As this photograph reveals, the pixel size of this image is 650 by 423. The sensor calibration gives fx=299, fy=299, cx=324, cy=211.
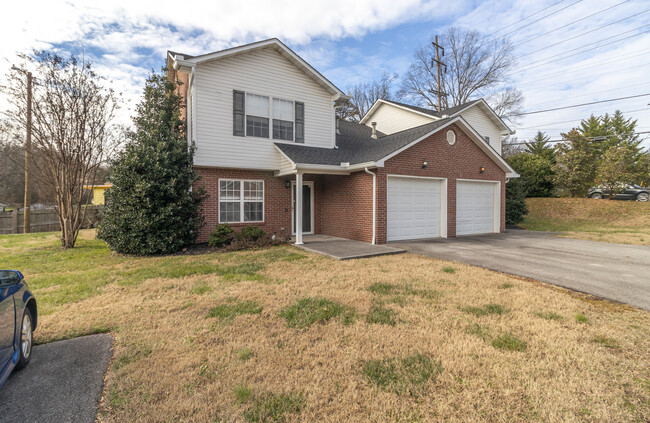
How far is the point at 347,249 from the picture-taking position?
8930 mm

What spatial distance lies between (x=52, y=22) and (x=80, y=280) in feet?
24.4

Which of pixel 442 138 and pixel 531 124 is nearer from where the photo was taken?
pixel 442 138

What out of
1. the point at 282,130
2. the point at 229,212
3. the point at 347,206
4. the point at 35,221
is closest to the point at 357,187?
the point at 347,206

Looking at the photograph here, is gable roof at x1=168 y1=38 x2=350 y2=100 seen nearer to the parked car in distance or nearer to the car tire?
the car tire

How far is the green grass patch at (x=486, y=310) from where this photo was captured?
4.18 meters

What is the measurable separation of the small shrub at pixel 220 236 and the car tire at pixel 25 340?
6.07 meters

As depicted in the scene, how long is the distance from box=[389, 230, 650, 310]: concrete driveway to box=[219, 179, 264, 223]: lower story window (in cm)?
512

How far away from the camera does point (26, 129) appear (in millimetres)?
9375

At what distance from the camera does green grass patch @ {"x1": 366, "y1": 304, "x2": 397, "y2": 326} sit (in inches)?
153

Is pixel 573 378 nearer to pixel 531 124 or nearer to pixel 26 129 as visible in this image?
pixel 26 129

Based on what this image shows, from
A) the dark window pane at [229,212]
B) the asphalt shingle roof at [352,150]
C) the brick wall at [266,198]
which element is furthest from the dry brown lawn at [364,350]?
the asphalt shingle roof at [352,150]

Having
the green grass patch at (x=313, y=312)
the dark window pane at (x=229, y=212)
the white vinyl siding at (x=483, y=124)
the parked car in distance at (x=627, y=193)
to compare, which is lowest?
the green grass patch at (x=313, y=312)

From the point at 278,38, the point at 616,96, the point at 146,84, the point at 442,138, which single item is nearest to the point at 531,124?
the point at 616,96

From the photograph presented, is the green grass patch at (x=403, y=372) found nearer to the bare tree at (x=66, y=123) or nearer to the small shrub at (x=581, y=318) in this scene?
the small shrub at (x=581, y=318)
